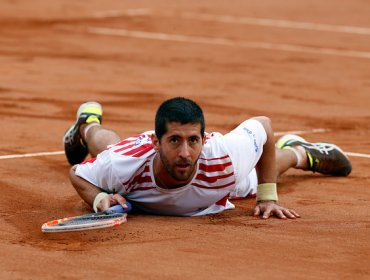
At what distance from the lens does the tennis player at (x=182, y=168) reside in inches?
297

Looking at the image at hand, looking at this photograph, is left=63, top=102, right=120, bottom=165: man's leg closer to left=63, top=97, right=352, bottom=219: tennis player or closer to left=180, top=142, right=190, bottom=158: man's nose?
left=63, top=97, right=352, bottom=219: tennis player

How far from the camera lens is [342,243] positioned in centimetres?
747

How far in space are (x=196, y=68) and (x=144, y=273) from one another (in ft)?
31.1

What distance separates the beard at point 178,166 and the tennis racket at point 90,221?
1.59 feet

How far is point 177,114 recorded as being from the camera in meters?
7.50

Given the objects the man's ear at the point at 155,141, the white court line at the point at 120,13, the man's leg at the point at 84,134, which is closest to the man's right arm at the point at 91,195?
the man's ear at the point at 155,141

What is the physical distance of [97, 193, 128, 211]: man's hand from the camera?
25.8 ft

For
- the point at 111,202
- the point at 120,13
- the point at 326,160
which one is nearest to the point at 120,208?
the point at 111,202

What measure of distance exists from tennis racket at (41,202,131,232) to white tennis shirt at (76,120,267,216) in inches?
8.5

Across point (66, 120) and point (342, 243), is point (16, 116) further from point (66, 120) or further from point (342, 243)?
point (342, 243)

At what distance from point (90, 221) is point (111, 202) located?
306 mm

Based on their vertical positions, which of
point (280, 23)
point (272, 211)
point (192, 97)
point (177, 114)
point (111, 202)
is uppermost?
point (280, 23)

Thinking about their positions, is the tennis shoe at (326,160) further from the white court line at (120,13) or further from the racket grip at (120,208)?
the white court line at (120,13)

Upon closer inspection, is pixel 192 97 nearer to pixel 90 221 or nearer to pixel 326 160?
pixel 326 160
